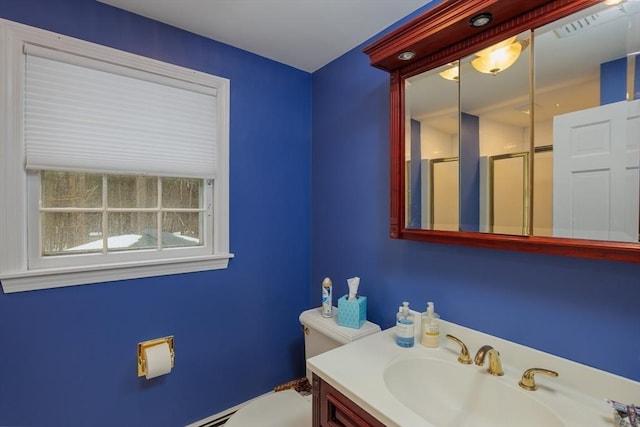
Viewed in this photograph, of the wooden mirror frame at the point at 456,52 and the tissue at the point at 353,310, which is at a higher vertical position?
the wooden mirror frame at the point at 456,52

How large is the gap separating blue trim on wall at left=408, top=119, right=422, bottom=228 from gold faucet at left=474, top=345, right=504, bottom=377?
540 millimetres

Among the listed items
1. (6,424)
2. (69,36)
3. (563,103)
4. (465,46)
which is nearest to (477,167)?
(563,103)

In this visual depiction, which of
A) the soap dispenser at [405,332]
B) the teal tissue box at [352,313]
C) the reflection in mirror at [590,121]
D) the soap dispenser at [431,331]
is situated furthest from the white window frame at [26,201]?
the reflection in mirror at [590,121]

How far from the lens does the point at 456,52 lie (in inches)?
47.2

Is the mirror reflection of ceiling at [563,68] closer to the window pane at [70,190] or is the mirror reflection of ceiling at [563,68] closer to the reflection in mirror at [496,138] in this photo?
the reflection in mirror at [496,138]

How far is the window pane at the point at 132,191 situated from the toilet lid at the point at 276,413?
1.14m

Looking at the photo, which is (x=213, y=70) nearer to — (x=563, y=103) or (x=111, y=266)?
(x=111, y=266)

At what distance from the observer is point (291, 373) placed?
6.77 ft

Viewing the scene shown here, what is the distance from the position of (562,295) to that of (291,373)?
1679mm

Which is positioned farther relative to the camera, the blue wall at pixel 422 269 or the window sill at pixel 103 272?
the window sill at pixel 103 272

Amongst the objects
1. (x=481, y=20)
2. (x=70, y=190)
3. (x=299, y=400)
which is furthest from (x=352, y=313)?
(x=70, y=190)

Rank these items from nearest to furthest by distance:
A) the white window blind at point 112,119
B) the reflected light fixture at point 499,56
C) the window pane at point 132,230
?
the reflected light fixture at point 499,56
the white window blind at point 112,119
the window pane at point 132,230

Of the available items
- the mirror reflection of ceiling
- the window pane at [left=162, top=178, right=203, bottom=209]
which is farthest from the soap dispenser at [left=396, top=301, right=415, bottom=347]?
the window pane at [left=162, top=178, right=203, bottom=209]

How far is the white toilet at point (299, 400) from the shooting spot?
4.45 ft
